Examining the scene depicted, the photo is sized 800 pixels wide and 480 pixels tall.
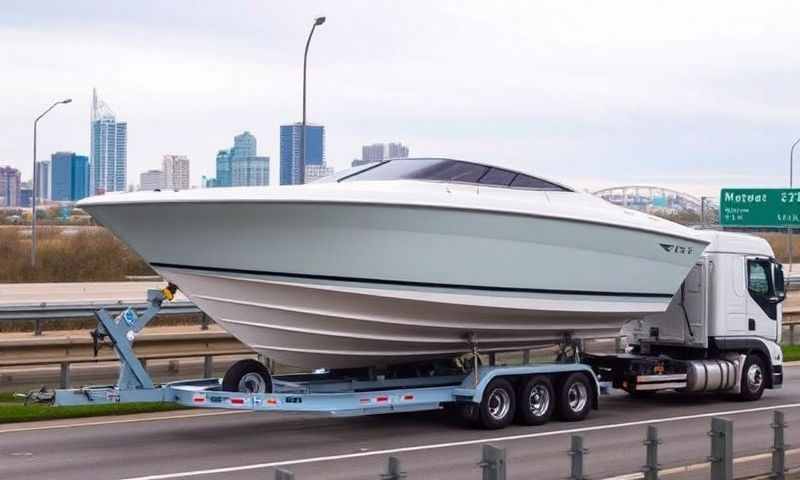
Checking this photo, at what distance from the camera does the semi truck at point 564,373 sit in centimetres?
1430

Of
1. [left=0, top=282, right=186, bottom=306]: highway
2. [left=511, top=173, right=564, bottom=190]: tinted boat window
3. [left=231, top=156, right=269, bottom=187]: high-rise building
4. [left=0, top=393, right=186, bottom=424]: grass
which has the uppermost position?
[left=231, top=156, right=269, bottom=187]: high-rise building

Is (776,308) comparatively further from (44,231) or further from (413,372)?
(44,231)

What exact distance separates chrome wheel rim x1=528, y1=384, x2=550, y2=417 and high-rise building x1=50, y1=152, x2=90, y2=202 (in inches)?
4945

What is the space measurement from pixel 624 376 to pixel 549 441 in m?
3.42

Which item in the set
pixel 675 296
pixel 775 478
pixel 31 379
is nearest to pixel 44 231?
pixel 31 379

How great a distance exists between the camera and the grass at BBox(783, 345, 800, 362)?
27036mm

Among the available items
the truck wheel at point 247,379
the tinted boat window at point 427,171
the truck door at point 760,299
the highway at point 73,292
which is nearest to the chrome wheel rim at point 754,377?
the truck door at point 760,299

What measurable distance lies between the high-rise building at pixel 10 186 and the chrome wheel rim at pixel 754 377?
159 m

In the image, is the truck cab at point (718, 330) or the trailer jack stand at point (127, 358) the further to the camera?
the truck cab at point (718, 330)

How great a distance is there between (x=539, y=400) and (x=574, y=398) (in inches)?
29.0

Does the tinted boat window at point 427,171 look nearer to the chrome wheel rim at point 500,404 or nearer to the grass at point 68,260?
the chrome wheel rim at point 500,404

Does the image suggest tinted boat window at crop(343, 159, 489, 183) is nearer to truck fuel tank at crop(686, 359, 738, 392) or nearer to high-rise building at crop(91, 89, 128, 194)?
truck fuel tank at crop(686, 359, 738, 392)

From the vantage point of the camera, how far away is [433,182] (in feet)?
51.1

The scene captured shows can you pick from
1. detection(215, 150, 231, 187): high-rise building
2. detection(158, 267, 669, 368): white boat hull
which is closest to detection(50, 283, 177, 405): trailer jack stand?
detection(158, 267, 669, 368): white boat hull
